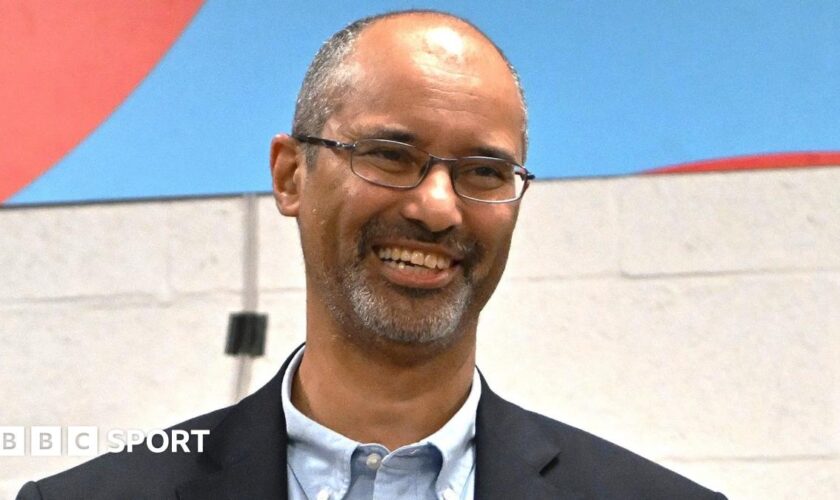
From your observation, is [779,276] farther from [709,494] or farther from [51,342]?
[51,342]

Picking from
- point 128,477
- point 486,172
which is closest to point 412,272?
point 486,172

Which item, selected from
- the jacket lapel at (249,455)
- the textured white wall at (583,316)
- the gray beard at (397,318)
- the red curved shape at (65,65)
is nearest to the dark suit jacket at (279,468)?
the jacket lapel at (249,455)

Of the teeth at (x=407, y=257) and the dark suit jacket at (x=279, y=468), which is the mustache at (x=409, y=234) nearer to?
the teeth at (x=407, y=257)

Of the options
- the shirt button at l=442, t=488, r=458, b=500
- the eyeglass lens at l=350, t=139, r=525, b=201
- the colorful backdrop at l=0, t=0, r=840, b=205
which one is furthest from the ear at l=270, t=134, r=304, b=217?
the colorful backdrop at l=0, t=0, r=840, b=205

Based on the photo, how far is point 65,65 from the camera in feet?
5.09

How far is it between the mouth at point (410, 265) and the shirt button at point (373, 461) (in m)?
0.18

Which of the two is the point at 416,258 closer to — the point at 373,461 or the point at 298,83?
the point at 373,461

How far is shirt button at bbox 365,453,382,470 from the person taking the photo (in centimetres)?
94

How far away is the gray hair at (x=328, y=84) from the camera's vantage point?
0.97 m

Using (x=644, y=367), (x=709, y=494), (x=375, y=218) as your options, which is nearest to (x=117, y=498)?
(x=375, y=218)

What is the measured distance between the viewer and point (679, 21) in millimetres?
1469

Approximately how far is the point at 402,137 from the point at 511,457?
0.35 metres

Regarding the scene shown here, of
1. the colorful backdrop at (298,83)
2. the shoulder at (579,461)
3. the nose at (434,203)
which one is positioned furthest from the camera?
the colorful backdrop at (298,83)

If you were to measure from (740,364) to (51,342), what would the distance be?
1096 mm
